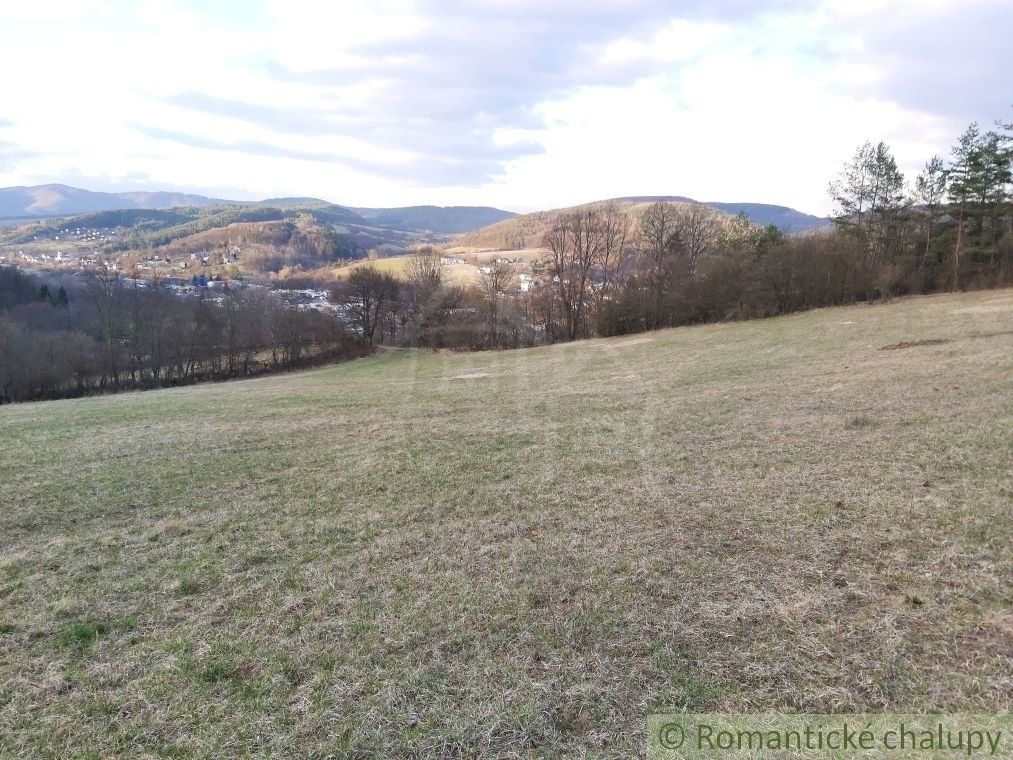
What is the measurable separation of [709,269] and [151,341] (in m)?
47.7

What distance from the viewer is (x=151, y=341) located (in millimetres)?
46906

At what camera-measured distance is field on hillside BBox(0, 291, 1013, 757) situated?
3.65 m

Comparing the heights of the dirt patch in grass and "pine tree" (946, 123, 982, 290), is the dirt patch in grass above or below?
below

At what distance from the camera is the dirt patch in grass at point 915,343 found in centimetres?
1839

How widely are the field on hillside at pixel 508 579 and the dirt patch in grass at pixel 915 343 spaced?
22.8ft

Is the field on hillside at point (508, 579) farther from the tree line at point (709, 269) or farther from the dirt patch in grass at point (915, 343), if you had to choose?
the tree line at point (709, 269)

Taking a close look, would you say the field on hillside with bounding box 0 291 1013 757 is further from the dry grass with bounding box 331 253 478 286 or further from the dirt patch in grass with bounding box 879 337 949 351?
Result: the dry grass with bounding box 331 253 478 286

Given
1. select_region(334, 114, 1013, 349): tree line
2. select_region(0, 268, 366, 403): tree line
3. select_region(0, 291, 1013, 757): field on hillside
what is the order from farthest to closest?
select_region(0, 268, 366, 403): tree line < select_region(334, 114, 1013, 349): tree line < select_region(0, 291, 1013, 757): field on hillside

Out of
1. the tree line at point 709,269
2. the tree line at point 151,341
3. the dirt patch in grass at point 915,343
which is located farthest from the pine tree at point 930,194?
the tree line at point 151,341

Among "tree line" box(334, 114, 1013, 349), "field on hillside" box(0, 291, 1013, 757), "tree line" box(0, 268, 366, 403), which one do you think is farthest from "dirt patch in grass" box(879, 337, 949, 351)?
"tree line" box(0, 268, 366, 403)

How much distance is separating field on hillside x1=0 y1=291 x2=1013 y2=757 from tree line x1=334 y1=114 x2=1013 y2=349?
28.1m

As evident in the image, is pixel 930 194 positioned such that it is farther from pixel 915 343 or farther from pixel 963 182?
pixel 915 343

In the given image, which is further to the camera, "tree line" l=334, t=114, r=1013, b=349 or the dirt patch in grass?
"tree line" l=334, t=114, r=1013, b=349

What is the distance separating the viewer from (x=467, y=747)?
11.1 ft
